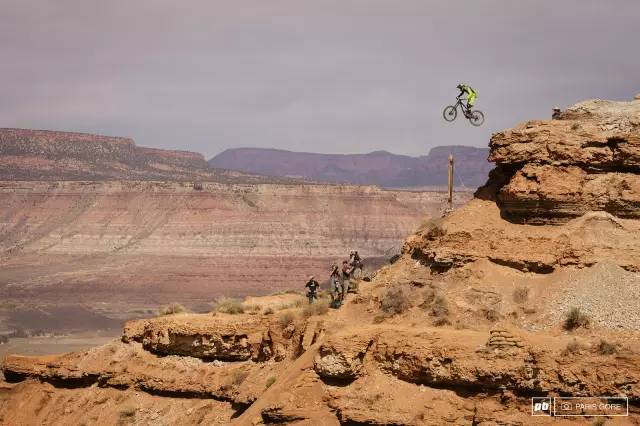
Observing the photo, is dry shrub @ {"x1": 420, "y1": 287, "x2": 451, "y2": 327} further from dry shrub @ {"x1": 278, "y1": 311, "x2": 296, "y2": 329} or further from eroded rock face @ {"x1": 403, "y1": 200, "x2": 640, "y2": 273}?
dry shrub @ {"x1": 278, "y1": 311, "x2": 296, "y2": 329}

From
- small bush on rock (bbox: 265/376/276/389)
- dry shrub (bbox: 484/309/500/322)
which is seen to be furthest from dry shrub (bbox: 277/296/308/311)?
dry shrub (bbox: 484/309/500/322)

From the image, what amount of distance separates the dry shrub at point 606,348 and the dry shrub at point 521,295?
9.46 feet

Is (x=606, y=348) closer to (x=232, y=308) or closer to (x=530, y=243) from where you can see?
(x=530, y=243)

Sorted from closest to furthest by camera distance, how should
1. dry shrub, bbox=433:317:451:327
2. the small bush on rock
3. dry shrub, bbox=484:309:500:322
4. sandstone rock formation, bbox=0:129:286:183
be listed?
dry shrub, bbox=484:309:500:322, dry shrub, bbox=433:317:451:327, the small bush on rock, sandstone rock formation, bbox=0:129:286:183

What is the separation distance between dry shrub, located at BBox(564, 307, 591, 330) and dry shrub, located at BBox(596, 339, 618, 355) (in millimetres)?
1356

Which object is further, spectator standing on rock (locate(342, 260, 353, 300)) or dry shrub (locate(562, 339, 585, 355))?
spectator standing on rock (locate(342, 260, 353, 300))

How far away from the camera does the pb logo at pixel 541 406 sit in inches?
658

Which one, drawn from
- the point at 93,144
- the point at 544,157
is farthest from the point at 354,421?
the point at 93,144

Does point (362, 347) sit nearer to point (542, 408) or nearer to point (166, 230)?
point (542, 408)

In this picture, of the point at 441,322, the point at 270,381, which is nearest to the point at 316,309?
the point at 270,381

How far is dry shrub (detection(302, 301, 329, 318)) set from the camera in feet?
80.5

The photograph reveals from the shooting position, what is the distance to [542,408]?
659 inches

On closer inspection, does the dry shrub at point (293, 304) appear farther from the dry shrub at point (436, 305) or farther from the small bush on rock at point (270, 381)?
the dry shrub at point (436, 305)

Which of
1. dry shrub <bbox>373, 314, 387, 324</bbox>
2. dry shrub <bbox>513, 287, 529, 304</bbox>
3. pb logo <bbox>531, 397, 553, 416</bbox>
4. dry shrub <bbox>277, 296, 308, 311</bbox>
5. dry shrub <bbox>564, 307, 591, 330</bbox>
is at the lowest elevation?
dry shrub <bbox>277, 296, 308, 311</bbox>
